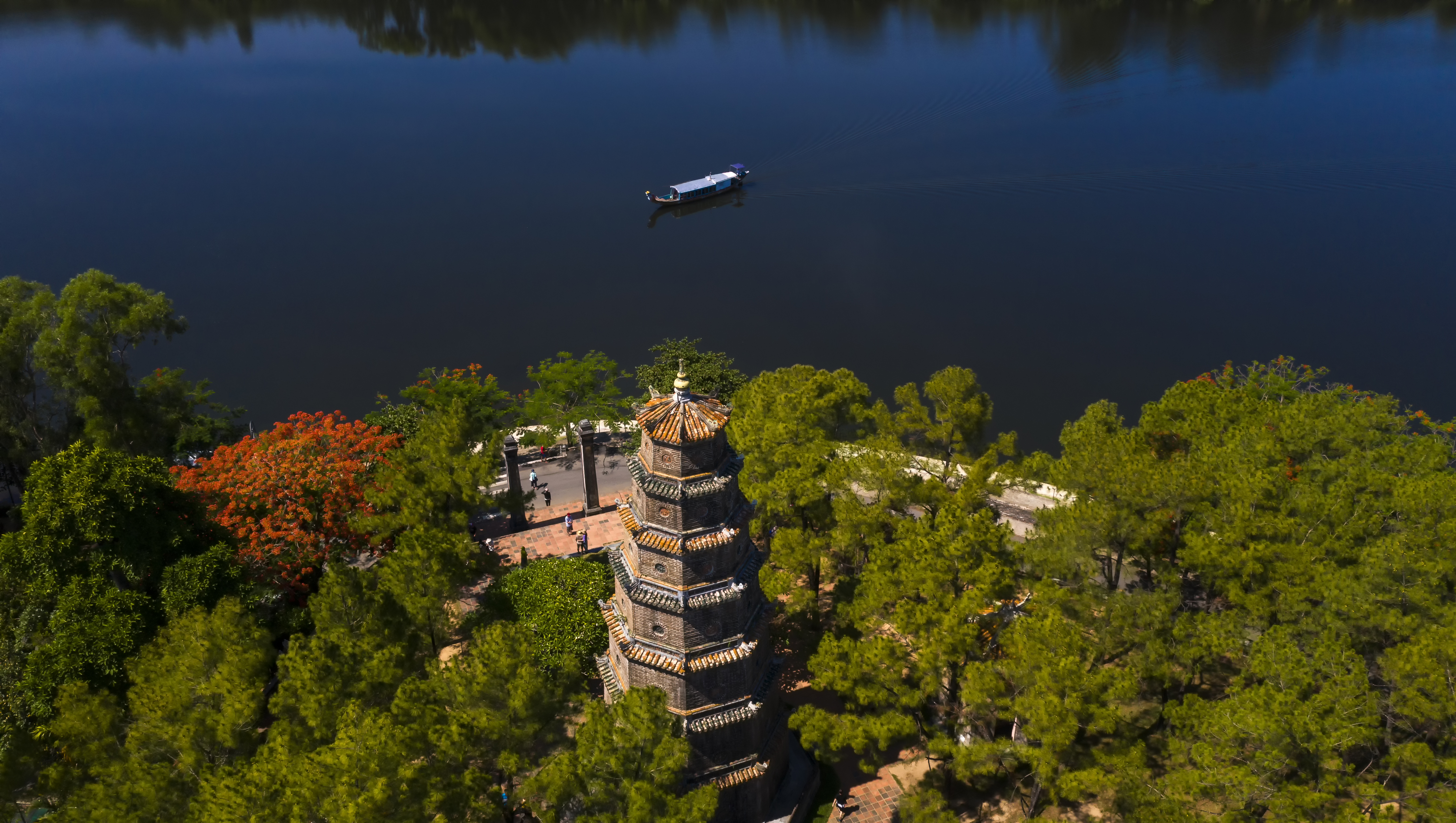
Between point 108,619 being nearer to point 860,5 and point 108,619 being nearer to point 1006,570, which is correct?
point 1006,570

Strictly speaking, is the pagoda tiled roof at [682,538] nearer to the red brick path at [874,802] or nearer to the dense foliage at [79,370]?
the red brick path at [874,802]

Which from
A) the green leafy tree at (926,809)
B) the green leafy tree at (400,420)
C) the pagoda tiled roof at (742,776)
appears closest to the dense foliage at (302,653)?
the pagoda tiled roof at (742,776)

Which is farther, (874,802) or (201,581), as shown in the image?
(201,581)

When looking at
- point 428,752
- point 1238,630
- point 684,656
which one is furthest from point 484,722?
point 1238,630

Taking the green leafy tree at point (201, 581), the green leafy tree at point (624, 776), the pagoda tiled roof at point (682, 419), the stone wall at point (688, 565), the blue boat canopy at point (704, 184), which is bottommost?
the green leafy tree at point (624, 776)

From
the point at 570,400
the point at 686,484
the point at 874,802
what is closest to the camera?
the point at 686,484

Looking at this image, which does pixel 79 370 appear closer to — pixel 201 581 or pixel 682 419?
pixel 201 581
